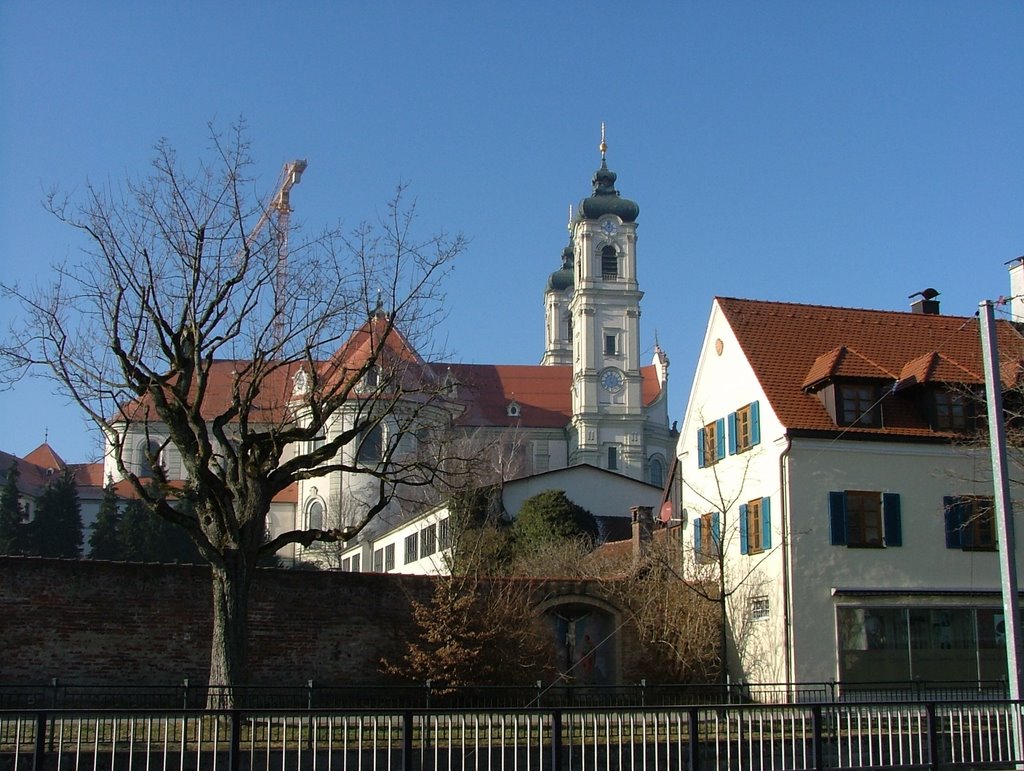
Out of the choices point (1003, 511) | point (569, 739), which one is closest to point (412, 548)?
point (569, 739)

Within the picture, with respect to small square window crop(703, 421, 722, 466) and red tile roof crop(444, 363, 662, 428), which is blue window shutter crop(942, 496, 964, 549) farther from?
red tile roof crop(444, 363, 662, 428)

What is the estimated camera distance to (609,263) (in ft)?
324

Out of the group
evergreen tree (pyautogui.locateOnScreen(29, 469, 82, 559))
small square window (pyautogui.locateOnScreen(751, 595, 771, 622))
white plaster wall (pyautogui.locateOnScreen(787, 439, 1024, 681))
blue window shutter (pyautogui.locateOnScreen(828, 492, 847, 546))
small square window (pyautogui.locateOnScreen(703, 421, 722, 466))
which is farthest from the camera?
evergreen tree (pyautogui.locateOnScreen(29, 469, 82, 559))

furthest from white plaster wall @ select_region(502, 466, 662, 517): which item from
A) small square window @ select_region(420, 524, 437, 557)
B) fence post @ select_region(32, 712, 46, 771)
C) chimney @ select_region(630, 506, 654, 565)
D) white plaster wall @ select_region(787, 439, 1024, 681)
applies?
fence post @ select_region(32, 712, 46, 771)

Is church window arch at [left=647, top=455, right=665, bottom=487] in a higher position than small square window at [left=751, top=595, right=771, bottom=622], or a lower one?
higher

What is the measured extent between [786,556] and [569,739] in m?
13.8

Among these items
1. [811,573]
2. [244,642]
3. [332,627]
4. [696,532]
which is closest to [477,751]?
[244,642]

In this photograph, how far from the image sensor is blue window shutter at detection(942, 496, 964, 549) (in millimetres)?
29266

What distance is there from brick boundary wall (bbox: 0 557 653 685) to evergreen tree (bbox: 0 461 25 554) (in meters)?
45.7

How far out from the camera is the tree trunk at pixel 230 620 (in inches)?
862

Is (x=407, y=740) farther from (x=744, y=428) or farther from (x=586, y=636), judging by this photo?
(x=744, y=428)

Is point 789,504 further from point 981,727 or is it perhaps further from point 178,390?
point 178,390

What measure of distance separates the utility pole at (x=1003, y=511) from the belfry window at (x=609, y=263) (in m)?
81.6

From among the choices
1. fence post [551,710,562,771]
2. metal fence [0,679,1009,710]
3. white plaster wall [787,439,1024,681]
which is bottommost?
metal fence [0,679,1009,710]
